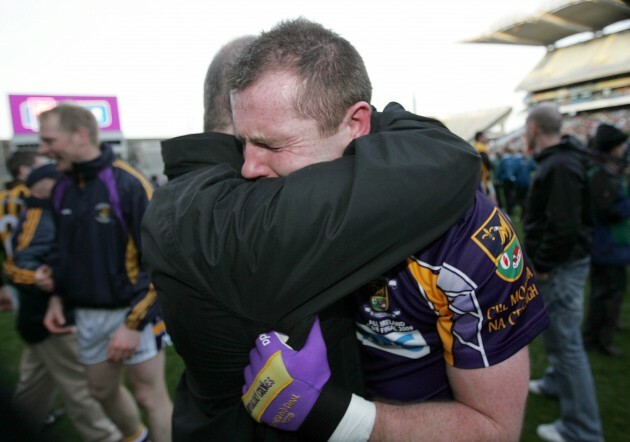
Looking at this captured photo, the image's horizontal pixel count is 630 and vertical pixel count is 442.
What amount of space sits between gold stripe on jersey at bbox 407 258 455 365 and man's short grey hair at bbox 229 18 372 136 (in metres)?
0.46

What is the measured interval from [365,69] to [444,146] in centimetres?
44

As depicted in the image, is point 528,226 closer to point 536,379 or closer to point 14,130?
point 536,379

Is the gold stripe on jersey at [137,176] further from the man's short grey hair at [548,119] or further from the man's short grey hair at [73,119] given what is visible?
the man's short grey hair at [548,119]

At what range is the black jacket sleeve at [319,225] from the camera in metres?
0.98

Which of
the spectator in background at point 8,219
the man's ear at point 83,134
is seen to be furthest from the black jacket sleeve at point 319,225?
the spectator in background at point 8,219

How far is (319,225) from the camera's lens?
3.20 feet

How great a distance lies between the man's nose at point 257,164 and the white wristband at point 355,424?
68 cm

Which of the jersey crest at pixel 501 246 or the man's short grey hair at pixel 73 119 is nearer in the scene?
the jersey crest at pixel 501 246

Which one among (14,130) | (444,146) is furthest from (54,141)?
(14,130)

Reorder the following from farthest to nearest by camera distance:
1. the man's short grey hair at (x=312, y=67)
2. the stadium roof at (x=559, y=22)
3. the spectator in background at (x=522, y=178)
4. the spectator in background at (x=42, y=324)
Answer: the stadium roof at (x=559, y=22) < the spectator in background at (x=522, y=178) < the spectator in background at (x=42, y=324) < the man's short grey hair at (x=312, y=67)

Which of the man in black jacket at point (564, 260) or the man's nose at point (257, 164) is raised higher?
the man's nose at point (257, 164)

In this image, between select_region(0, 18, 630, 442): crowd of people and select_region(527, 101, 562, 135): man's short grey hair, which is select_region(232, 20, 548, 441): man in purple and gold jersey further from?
select_region(527, 101, 562, 135): man's short grey hair

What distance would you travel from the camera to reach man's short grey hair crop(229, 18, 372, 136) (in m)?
1.22

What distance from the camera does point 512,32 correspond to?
41.6 m
